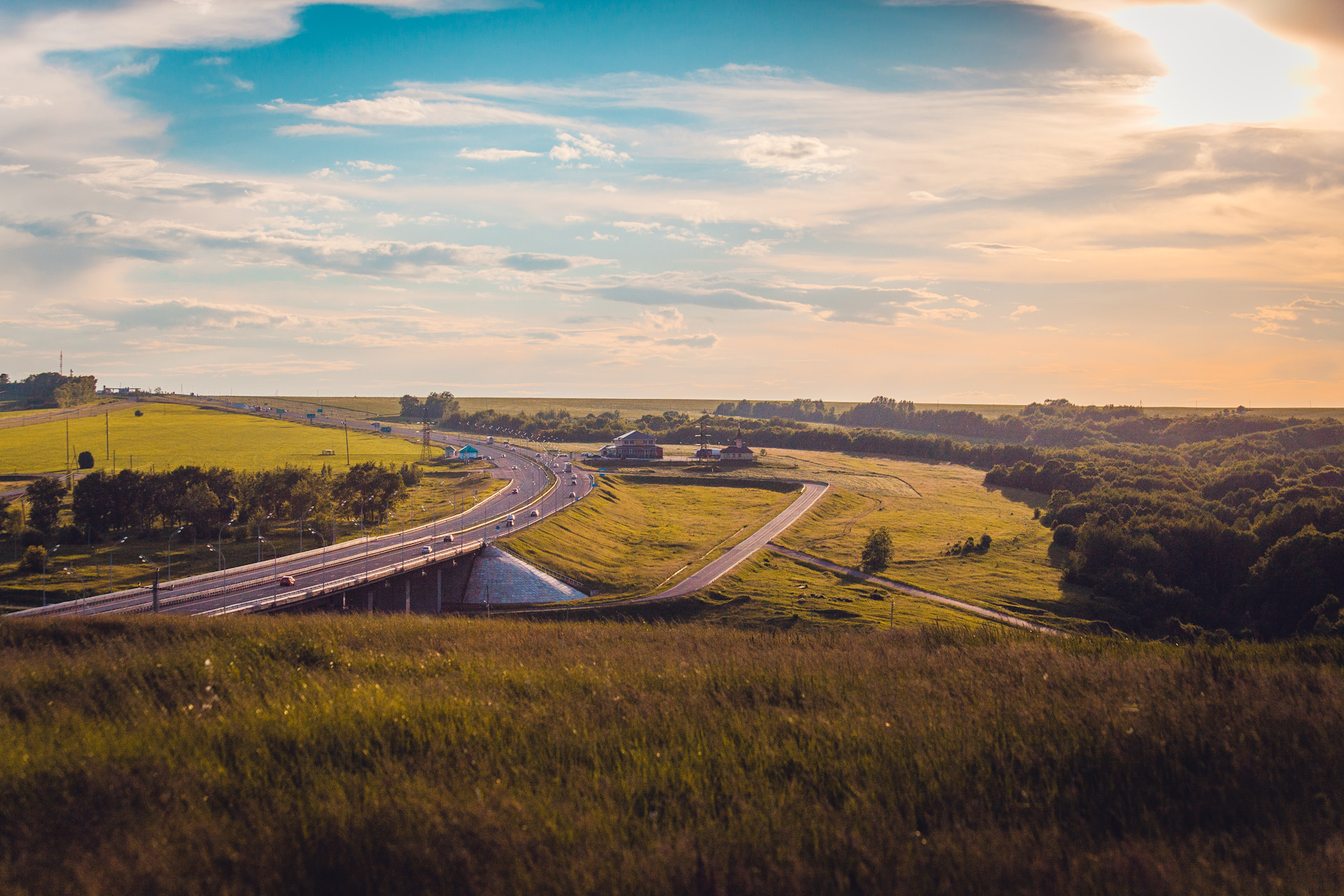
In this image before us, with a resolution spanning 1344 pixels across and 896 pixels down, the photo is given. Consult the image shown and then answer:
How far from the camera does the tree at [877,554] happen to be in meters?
89.8

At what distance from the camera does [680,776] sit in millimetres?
9641

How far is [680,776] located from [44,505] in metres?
96.4

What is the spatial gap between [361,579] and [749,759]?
56.0m

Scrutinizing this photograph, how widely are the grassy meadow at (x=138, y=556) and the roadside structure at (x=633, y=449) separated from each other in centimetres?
6711

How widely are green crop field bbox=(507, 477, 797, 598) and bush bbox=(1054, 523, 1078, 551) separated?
3973 centimetres

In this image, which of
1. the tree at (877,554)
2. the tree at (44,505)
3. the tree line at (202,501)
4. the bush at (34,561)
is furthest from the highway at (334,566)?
the tree at (877,554)

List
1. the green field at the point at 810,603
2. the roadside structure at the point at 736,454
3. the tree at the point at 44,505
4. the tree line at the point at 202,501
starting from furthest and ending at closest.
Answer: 1. the roadside structure at the point at 736,454
2. the tree line at the point at 202,501
3. the tree at the point at 44,505
4. the green field at the point at 810,603

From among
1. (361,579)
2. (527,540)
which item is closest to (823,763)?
(361,579)

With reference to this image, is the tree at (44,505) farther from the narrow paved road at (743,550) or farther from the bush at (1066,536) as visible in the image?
the bush at (1066,536)

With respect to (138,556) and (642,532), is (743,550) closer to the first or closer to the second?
(642,532)

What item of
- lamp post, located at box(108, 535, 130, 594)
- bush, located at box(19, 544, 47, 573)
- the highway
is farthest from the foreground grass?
bush, located at box(19, 544, 47, 573)

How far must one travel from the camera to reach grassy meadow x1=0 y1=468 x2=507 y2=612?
62.3 metres

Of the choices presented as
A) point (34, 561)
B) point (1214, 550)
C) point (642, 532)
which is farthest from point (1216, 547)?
point (34, 561)

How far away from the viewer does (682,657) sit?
52.8 ft
